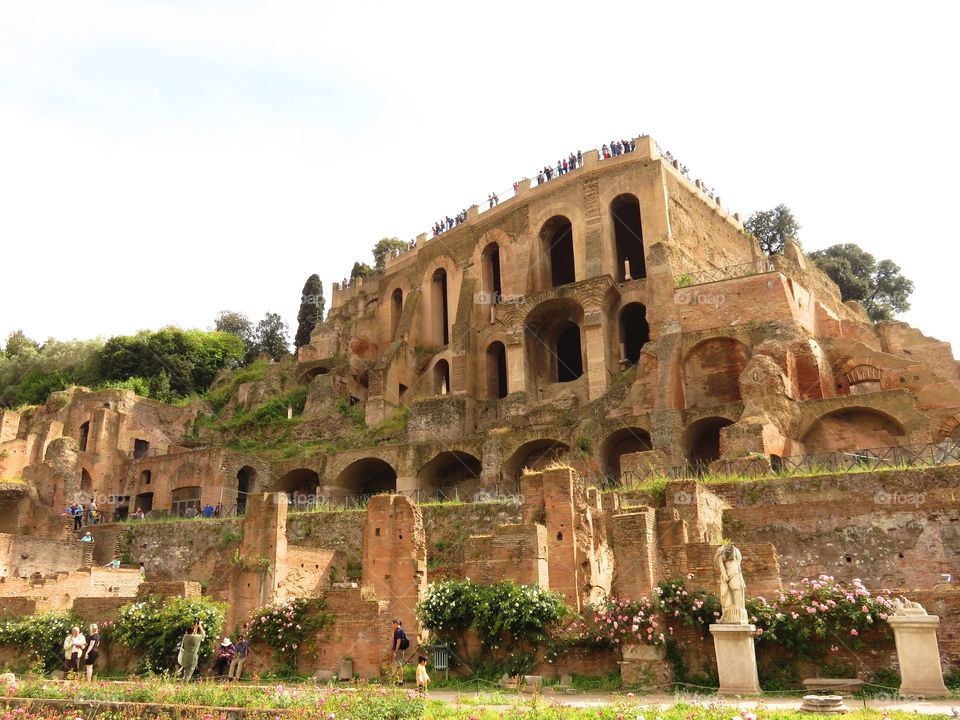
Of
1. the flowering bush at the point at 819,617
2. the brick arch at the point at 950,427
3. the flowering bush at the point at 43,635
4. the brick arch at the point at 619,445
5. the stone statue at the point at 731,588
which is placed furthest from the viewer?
the brick arch at the point at 619,445

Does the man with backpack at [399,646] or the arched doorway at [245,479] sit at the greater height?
the arched doorway at [245,479]

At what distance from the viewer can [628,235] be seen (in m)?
40.5

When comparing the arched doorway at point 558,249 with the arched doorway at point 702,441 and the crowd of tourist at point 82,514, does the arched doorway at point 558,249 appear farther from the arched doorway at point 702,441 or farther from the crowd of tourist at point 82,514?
the crowd of tourist at point 82,514

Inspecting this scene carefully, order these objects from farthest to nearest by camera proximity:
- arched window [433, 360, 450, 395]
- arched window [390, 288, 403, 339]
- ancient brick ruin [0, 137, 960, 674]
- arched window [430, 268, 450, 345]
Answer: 1. arched window [390, 288, 403, 339]
2. arched window [430, 268, 450, 345]
3. arched window [433, 360, 450, 395]
4. ancient brick ruin [0, 137, 960, 674]

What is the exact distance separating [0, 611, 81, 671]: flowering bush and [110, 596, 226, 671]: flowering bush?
1.40 meters

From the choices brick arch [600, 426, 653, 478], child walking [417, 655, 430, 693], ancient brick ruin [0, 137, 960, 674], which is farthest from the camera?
brick arch [600, 426, 653, 478]

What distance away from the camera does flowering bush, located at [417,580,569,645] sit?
48.5ft

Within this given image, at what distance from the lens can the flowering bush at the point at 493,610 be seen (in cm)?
1480

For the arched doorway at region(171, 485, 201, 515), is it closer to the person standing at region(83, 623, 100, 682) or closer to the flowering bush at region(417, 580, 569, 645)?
the person standing at region(83, 623, 100, 682)

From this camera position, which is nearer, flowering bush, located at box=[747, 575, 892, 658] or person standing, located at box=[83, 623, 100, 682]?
flowering bush, located at box=[747, 575, 892, 658]

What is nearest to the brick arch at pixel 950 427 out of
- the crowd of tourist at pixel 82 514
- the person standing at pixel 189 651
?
the person standing at pixel 189 651

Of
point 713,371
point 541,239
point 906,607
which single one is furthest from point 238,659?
point 541,239

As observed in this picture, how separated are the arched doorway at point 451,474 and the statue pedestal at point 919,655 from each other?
1997 cm

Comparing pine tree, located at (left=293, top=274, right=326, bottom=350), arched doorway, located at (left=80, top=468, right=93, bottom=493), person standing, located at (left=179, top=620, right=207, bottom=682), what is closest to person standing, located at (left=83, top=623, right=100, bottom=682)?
person standing, located at (left=179, top=620, right=207, bottom=682)
